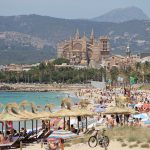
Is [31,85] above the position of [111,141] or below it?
below

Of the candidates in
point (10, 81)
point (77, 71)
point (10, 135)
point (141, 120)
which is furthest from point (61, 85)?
point (10, 135)

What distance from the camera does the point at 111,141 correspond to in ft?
67.3

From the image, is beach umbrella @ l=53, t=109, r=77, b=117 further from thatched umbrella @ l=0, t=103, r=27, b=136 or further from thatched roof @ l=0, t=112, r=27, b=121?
thatched roof @ l=0, t=112, r=27, b=121

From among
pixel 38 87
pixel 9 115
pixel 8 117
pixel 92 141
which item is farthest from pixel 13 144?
pixel 38 87

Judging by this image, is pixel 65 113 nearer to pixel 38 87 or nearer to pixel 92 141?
pixel 92 141

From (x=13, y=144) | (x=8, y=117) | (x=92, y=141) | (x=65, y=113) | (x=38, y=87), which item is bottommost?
(x=38, y=87)

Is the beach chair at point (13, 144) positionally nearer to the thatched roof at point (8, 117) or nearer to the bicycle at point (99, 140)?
the thatched roof at point (8, 117)

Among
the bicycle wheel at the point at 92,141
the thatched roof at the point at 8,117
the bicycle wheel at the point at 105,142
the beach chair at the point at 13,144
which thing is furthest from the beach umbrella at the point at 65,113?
the bicycle wheel at the point at 105,142

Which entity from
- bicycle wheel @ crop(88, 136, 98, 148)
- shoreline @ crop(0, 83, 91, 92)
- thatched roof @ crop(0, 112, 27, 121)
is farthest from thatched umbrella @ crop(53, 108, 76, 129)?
shoreline @ crop(0, 83, 91, 92)

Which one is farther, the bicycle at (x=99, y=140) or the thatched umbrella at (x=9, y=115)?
the thatched umbrella at (x=9, y=115)

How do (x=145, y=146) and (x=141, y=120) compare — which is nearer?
(x=145, y=146)

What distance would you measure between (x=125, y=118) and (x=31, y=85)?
4939 inches

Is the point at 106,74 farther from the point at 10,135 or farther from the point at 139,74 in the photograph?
the point at 10,135

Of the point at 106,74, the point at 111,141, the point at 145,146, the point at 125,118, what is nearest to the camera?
the point at 145,146
